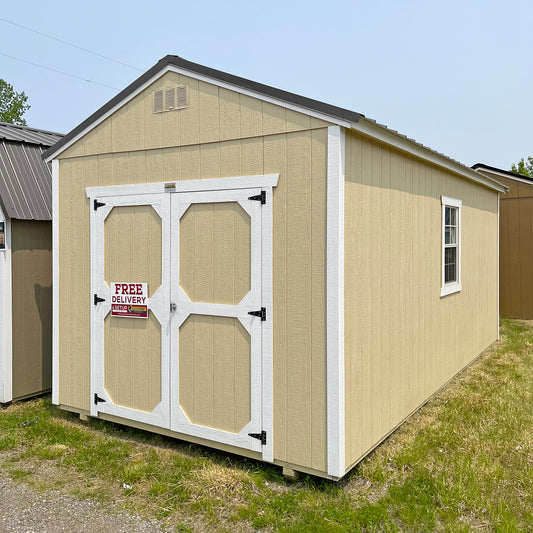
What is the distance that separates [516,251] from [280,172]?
8.80 m

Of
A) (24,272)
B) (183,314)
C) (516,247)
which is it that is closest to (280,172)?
(183,314)

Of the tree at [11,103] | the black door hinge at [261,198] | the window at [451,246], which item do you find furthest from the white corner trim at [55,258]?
the tree at [11,103]

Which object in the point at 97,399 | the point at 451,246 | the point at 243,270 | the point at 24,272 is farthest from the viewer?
the point at 451,246

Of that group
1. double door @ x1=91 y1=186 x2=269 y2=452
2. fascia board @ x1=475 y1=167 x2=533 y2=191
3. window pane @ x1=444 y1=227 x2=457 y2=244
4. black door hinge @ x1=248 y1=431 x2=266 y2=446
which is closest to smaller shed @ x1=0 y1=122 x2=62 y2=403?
double door @ x1=91 y1=186 x2=269 y2=452

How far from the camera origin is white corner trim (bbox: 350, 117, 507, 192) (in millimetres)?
3447

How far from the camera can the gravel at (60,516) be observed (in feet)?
9.80

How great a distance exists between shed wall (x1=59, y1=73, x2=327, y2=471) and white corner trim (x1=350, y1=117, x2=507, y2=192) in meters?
0.35

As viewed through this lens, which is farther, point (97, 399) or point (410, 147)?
point (97, 399)

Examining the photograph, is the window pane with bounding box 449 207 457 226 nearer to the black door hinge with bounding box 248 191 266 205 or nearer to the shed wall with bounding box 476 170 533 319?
the black door hinge with bounding box 248 191 266 205

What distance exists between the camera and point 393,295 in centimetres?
421

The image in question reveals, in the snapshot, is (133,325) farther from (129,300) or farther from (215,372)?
(215,372)

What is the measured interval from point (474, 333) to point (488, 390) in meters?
1.54

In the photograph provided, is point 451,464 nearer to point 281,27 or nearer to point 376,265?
point 376,265

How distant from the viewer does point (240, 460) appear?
3.82m
